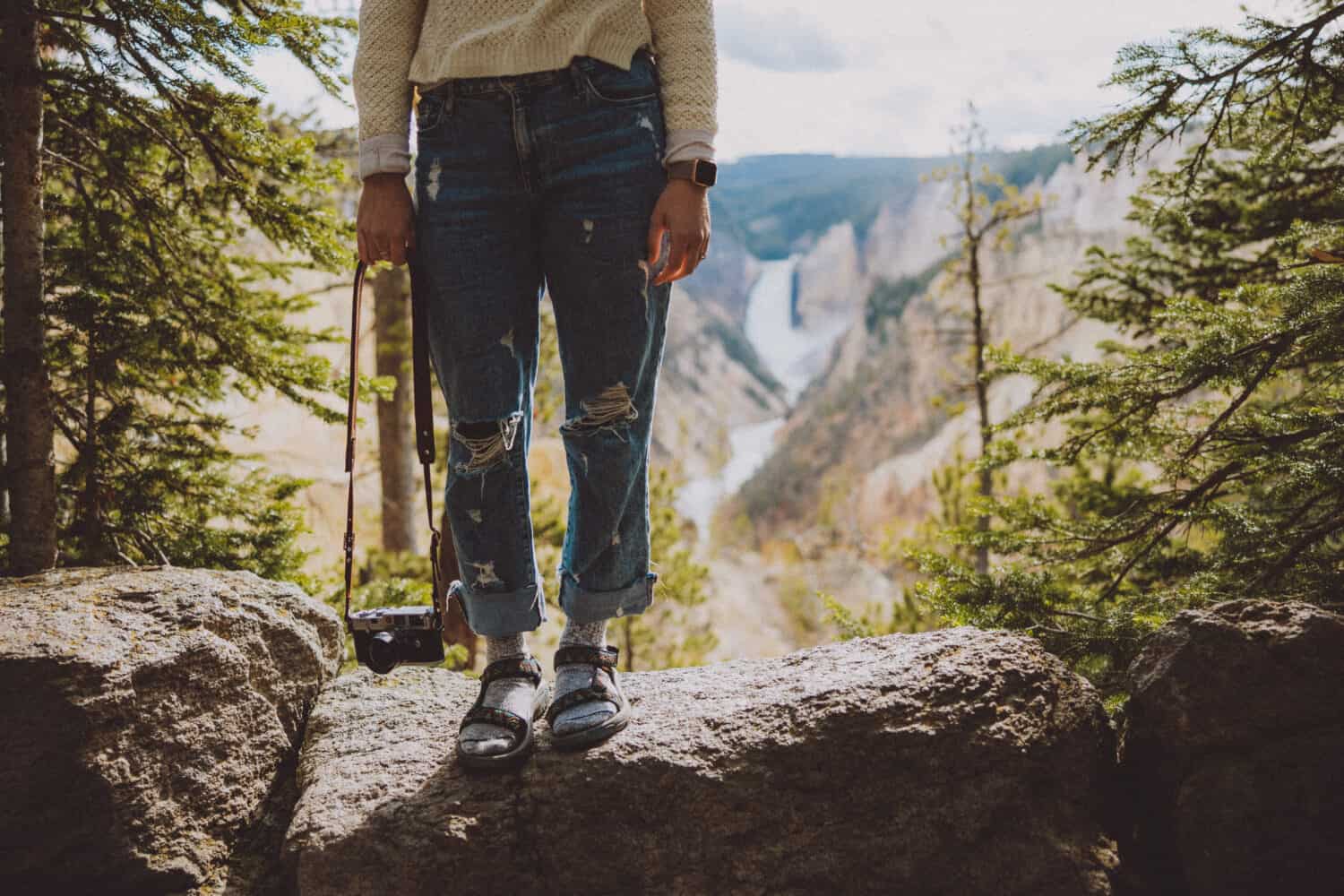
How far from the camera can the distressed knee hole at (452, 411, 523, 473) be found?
214 cm

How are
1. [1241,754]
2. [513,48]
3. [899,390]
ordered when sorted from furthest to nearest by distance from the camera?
[899,390] < [513,48] < [1241,754]

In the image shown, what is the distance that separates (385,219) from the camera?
2.07 meters

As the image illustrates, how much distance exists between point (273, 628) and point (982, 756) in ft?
6.21

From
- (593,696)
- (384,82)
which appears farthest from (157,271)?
(593,696)

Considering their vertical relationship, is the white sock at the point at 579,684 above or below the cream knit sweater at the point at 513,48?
below

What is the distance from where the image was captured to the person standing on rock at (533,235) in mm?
2014

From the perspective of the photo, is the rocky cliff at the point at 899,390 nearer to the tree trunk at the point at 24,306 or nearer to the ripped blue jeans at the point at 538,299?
the tree trunk at the point at 24,306

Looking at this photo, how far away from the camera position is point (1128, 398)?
3043 millimetres

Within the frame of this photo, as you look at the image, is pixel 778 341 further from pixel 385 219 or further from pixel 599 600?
pixel 385 219

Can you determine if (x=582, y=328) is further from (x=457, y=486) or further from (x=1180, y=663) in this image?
(x=1180, y=663)

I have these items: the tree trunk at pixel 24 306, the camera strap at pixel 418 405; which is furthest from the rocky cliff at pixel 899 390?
the camera strap at pixel 418 405

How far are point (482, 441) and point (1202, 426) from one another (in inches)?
101

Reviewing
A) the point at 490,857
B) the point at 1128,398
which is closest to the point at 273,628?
the point at 490,857

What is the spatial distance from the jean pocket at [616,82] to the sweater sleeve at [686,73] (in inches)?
2.3
